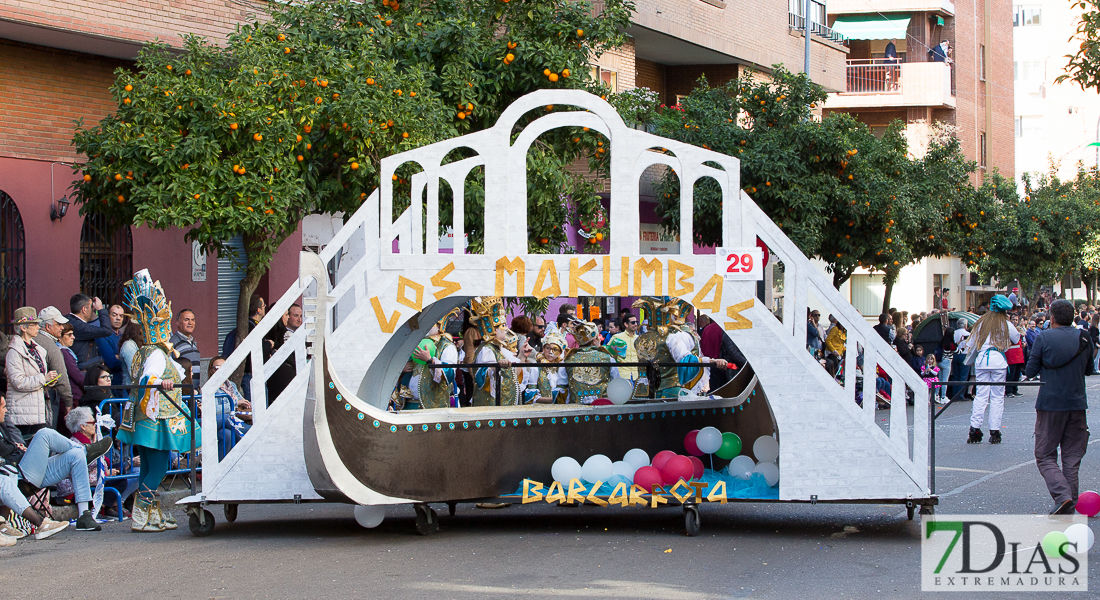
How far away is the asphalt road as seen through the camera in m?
7.05

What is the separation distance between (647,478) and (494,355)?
366 cm

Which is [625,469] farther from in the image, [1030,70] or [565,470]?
[1030,70]

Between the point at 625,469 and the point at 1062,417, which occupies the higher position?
the point at 1062,417

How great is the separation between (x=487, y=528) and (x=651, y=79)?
738 inches

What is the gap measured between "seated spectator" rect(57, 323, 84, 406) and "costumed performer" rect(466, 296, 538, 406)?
3.64 metres

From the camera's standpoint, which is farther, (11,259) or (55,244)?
(55,244)

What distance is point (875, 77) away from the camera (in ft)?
132

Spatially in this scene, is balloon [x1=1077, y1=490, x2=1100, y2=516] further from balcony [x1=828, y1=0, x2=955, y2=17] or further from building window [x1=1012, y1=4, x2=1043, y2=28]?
building window [x1=1012, y1=4, x2=1043, y2=28]

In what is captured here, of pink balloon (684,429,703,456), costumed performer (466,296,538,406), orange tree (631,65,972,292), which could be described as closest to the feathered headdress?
costumed performer (466,296,538,406)

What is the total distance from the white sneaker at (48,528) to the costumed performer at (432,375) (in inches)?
141

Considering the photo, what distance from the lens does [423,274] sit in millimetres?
8375

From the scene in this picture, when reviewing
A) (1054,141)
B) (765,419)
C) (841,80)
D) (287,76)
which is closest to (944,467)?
(765,419)

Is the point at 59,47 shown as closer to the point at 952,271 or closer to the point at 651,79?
the point at 651,79

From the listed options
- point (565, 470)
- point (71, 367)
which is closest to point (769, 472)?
point (565, 470)
